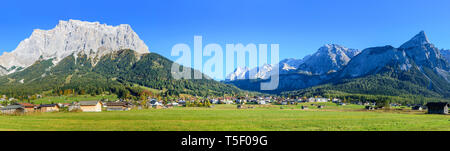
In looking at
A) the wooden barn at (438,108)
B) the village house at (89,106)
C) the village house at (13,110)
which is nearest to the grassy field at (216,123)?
the village house at (13,110)

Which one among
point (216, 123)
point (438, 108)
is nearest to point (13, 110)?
point (216, 123)

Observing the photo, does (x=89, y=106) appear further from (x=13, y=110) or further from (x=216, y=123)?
(x=216, y=123)

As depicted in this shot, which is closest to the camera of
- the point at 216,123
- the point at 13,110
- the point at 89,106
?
the point at 216,123

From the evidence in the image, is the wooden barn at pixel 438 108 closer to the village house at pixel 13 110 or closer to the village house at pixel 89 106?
the village house at pixel 89 106

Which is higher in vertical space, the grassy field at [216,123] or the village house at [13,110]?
the grassy field at [216,123]

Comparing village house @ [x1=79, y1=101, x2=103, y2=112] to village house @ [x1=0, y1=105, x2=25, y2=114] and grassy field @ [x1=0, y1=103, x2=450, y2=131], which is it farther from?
grassy field @ [x1=0, y1=103, x2=450, y2=131]

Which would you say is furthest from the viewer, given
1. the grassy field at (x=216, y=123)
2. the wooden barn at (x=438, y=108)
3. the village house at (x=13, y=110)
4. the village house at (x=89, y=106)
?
the village house at (x=89, y=106)

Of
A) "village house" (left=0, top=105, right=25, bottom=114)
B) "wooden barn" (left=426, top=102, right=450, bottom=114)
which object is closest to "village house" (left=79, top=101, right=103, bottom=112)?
"village house" (left=0, top=105, right=25, bottom=114)
